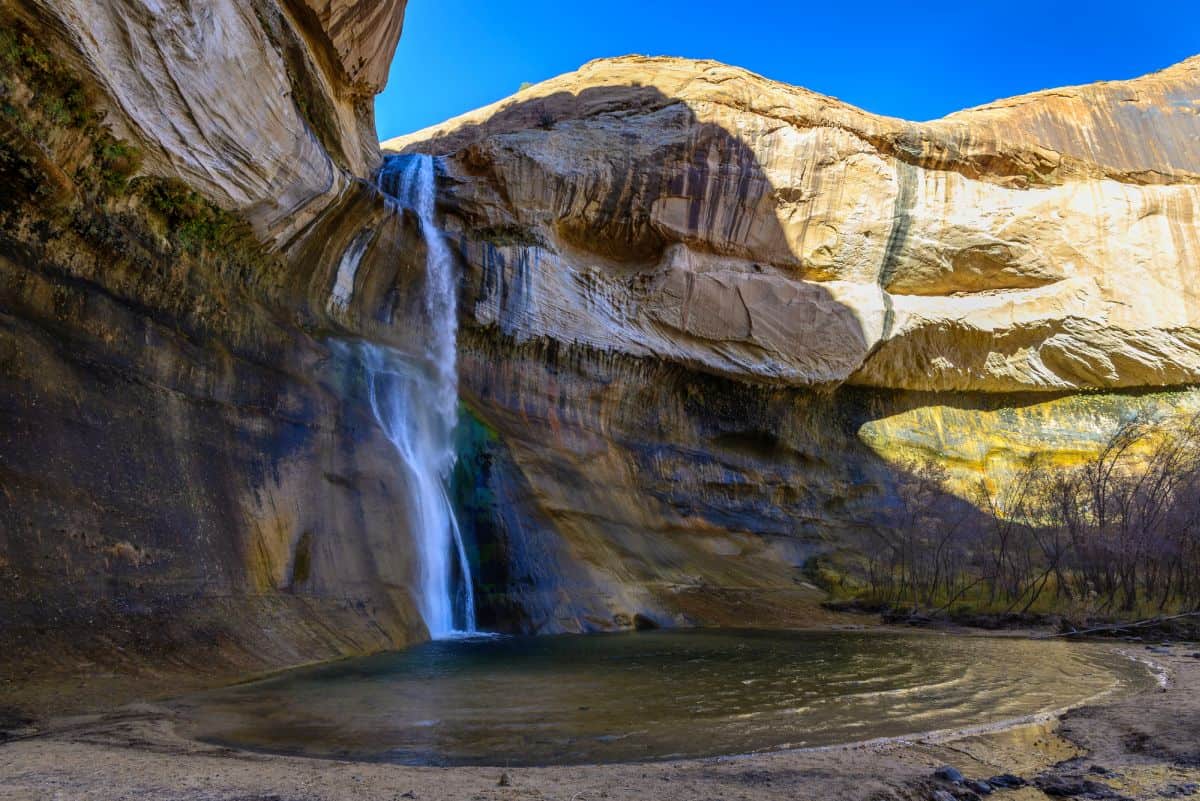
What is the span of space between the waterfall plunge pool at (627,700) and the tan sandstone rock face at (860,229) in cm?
1488

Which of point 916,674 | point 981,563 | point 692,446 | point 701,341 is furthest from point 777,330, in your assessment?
point 916,674

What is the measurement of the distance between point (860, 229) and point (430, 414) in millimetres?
16905

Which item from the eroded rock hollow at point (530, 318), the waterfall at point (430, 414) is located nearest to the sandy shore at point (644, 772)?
the eroded rock hollow at point (530, 318)

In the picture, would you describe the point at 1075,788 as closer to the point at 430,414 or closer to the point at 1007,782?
the point at 1007,782

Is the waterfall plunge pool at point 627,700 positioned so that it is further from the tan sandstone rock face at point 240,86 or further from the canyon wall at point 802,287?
the canyon wall at point 802,287

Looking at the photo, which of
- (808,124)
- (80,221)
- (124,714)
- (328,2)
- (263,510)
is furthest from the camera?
(808,124)

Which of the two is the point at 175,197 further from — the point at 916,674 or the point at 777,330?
the point at 777,330

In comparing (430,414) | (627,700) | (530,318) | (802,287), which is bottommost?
(627,700)

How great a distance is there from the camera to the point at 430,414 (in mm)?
20031

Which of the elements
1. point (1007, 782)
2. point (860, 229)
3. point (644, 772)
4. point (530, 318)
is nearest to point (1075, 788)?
point (1007, 782)

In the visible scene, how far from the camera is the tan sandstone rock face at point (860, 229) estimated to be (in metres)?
27.1

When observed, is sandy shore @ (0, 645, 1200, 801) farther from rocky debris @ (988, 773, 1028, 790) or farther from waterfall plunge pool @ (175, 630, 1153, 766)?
waterfall plunge pool @ (175, 630, 1153, 766)

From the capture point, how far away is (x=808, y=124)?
28.8 metres

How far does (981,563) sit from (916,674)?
15447mm
